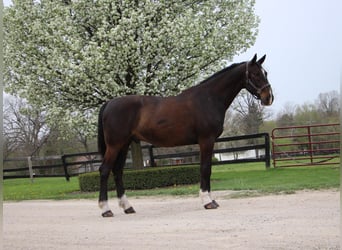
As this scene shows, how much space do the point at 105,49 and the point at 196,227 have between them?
29.3ft

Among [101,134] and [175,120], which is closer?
[175,120]

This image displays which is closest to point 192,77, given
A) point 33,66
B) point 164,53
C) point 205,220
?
point 164,53

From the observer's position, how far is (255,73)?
7961 millimetres

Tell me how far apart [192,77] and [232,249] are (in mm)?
11039

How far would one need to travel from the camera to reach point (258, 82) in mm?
7941

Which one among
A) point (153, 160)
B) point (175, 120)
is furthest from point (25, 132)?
point (175, 120)

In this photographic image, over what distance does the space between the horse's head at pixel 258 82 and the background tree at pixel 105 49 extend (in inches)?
239

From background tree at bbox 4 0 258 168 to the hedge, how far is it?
1.81 metres

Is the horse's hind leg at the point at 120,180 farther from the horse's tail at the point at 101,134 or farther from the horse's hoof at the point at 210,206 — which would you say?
the horse's hoof at the point at 210,206

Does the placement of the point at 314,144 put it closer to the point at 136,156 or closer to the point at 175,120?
the point at 136,156

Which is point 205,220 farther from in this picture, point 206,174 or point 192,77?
point 192,77

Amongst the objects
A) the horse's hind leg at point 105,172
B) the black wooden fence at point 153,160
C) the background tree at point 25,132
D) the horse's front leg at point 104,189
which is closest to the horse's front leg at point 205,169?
the horse's hind leg at point 105,172

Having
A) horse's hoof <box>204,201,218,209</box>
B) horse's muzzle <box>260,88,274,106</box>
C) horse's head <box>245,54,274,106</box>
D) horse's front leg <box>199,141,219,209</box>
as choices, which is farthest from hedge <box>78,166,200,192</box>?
horse's muzzle <box>260,88,274,106</box>

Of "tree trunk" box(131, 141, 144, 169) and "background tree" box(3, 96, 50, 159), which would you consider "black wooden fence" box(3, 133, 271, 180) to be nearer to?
"tree trunk" box(131, 141, 144, 169)
